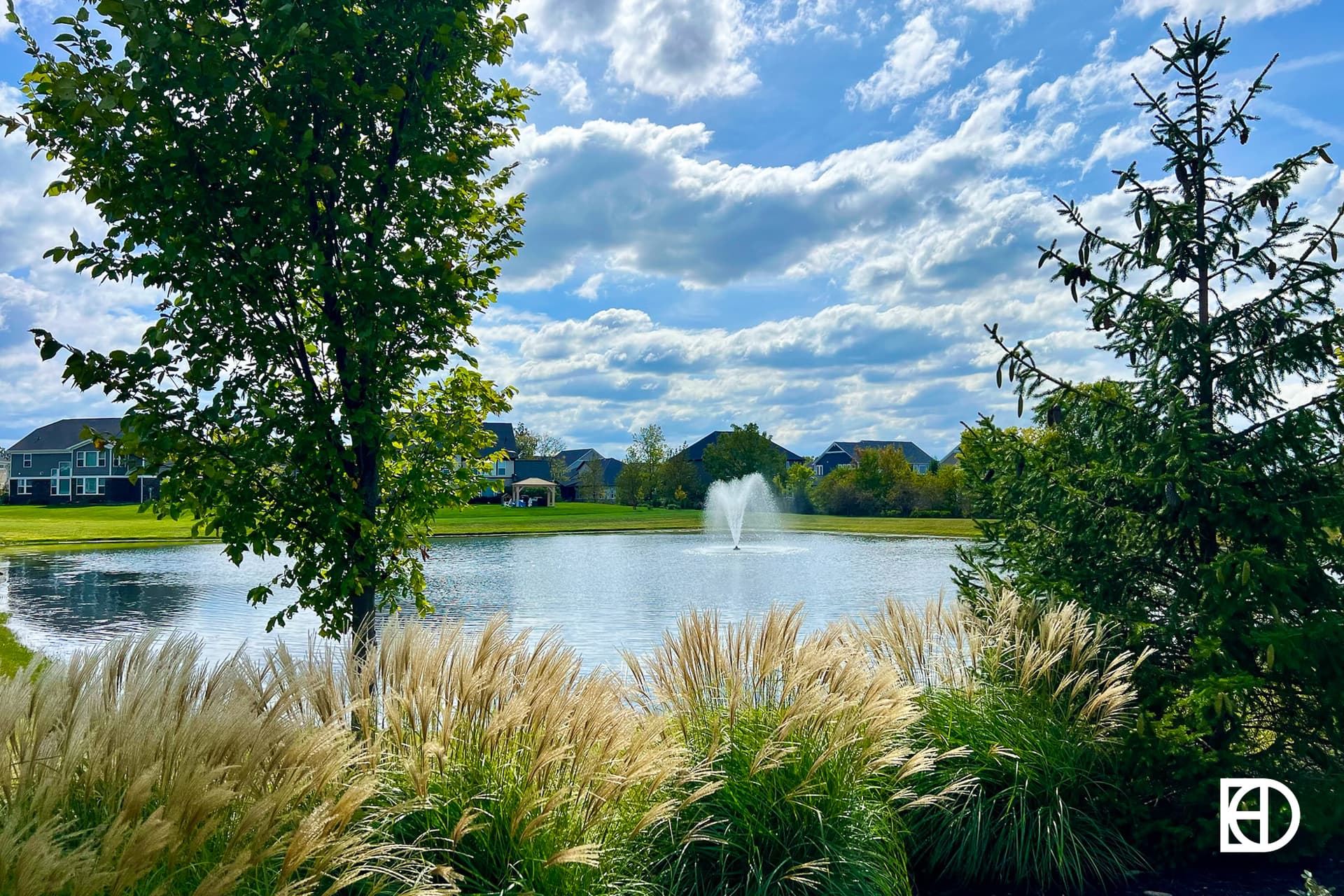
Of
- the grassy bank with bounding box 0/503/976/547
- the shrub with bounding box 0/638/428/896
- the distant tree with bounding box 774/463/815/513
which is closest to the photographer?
the shrub with bounding box 0/638/428/896

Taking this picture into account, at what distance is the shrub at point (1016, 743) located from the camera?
15.3 feet

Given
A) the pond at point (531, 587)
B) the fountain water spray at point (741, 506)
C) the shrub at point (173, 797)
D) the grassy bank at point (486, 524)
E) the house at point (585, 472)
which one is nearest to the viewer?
the shrub at point (173, 797)

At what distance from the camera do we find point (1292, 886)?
4.73 metres

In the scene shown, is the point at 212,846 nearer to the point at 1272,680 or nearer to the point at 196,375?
the point at 196,375

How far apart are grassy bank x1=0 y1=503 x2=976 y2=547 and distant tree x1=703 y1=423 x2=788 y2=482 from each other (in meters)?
4.66

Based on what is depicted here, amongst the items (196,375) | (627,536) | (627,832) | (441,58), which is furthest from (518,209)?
(627,536)

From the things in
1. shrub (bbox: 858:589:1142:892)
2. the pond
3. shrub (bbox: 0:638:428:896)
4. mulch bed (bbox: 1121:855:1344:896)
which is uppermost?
shrub (bbox: 0:638:428:896)

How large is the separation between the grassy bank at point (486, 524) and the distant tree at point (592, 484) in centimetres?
1991

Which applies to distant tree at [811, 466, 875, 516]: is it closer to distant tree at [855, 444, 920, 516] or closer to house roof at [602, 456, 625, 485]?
distant tree at [855, 444, 920, 516]

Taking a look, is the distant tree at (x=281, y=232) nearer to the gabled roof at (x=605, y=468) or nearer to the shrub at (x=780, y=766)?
the shrub at (x=780, y=766)

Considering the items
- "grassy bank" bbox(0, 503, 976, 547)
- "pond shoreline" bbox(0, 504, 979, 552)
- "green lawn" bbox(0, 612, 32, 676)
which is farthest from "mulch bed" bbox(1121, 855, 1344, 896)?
"grassy bank" bbox(0, 503, 976, 547)

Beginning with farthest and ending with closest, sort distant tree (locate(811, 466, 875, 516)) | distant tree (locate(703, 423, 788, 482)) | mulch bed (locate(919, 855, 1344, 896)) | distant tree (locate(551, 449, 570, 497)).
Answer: distant tree (locate(551, 449, 570, 497)), distant tree (locate(703, 423, 788, 482)), distant tree (locate(811, 466, 875, 516)), mulch bed (locate(919, 855, 1344, 896))

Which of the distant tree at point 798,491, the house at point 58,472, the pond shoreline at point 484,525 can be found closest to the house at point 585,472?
the distant tree at point 798,491

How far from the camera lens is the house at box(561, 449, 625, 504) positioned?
316 ft
